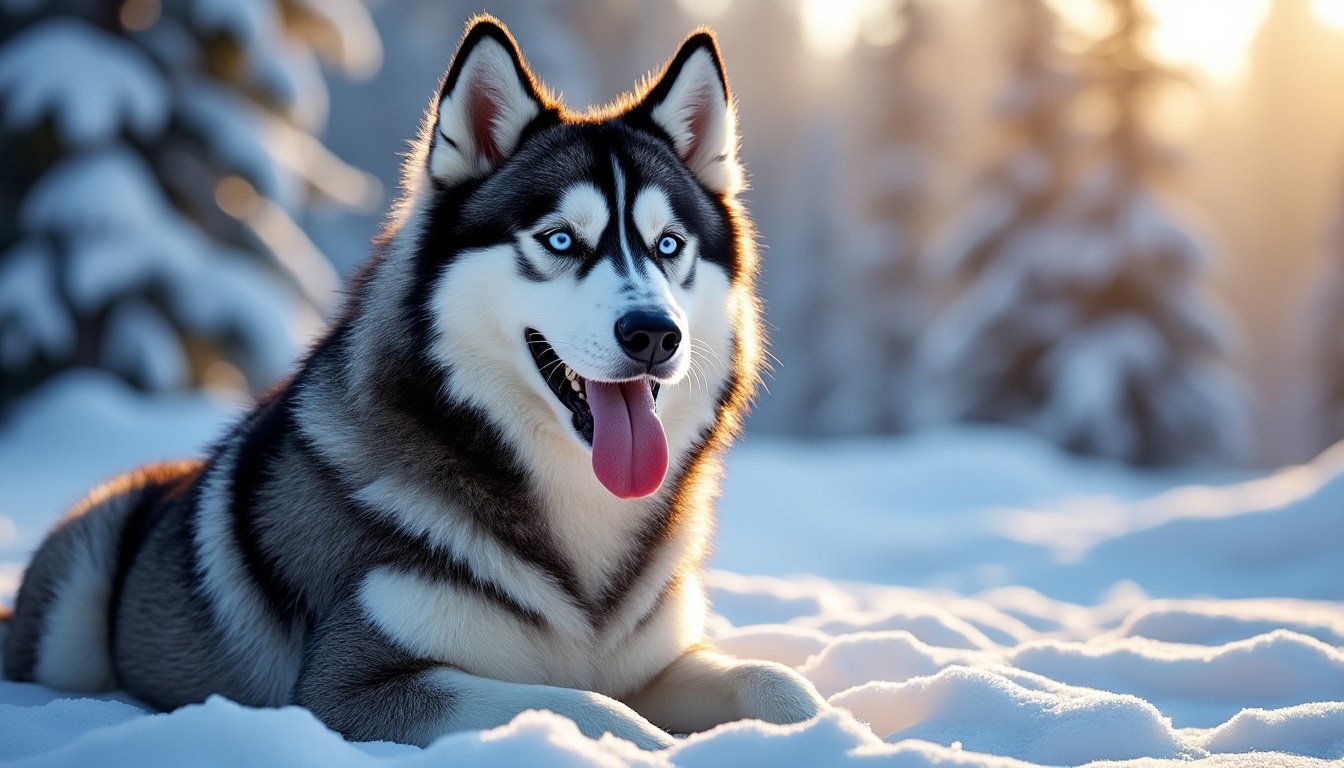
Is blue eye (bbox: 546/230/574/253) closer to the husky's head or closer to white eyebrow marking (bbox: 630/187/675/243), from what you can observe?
the husky's head

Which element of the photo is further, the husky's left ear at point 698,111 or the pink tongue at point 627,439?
the husky's left ear at point 698,111

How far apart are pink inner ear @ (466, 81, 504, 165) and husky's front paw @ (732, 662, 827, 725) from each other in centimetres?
152

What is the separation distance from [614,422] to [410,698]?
0.83 m

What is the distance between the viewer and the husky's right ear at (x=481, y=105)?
9.69 ft

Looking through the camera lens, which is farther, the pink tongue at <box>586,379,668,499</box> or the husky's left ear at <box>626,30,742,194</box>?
the husky's left ear at <box>626,30,742,194</box>

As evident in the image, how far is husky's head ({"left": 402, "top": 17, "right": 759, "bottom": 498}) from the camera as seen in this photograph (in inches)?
110

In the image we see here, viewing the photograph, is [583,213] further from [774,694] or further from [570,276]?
[774,694]

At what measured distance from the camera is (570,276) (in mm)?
2883

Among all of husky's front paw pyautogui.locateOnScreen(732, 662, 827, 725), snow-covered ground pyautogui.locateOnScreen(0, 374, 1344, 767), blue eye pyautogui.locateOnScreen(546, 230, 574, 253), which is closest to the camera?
snow-covered ground pyautogui.locateOnScreen(0, 374, 1344, 767)

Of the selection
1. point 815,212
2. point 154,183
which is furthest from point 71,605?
point 815,212

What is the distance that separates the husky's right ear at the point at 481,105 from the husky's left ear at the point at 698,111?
1.30 ft

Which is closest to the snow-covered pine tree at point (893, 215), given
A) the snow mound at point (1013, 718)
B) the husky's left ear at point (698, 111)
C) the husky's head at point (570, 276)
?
the husky's left ear at point (698, 111)

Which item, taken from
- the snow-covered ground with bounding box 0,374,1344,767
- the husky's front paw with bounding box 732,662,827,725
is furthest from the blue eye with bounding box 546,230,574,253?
the snow-covered ground with bounding box 0,374,1344,767

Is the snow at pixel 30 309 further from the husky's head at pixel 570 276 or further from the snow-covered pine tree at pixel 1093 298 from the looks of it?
the snow-covered pine tree at pixel 1093 298
